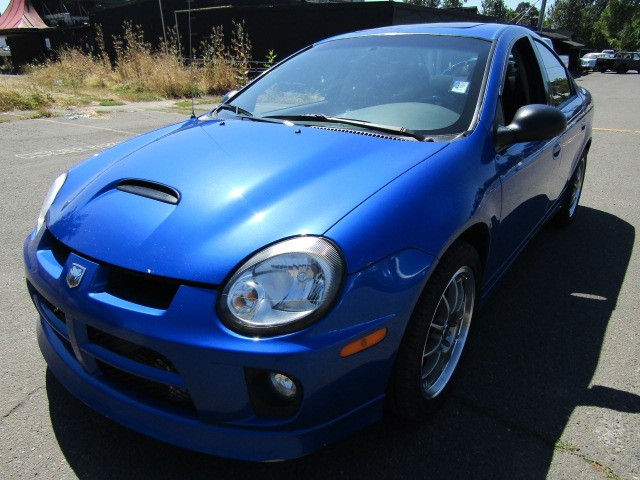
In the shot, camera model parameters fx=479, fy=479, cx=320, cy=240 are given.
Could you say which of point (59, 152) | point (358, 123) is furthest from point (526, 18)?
point (358, 123)

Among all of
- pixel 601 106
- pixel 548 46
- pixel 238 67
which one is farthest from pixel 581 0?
pixel 548 46

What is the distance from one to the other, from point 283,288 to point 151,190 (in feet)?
2.50

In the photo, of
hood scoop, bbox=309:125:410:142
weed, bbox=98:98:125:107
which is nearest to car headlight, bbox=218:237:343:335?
hood scoop, bbox=309:125:410:142

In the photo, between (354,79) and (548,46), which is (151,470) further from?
(548,46)

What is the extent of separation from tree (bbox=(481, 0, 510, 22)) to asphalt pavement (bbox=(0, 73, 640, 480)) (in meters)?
69.4

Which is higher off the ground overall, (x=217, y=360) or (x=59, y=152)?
(x=217, y=360)

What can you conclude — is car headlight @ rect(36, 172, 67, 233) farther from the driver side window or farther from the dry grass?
the dry grass

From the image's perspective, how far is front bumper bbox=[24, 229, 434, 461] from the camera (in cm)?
141

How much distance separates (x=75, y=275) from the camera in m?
1.62

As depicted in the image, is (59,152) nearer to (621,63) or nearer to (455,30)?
(455,30)

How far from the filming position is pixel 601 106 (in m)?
14.5

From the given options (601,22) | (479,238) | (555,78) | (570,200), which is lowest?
(570,200)

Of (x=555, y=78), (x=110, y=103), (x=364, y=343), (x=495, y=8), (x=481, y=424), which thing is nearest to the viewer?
(x=364, y=343)

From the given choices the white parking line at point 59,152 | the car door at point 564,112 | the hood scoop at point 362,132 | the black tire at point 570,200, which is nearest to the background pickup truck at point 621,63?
the black tire at point 570,200
